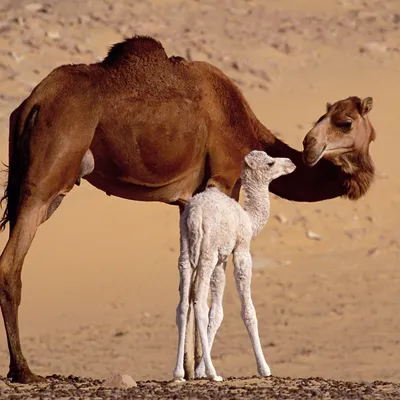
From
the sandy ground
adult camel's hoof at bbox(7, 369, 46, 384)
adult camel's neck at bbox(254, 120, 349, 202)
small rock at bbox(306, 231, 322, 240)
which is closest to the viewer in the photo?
adult camel's hoof at bbox(7, 369, 46, 384)

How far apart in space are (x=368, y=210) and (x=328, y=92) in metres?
3.35

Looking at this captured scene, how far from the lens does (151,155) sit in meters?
14.7

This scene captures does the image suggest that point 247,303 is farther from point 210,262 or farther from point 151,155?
point 151,155

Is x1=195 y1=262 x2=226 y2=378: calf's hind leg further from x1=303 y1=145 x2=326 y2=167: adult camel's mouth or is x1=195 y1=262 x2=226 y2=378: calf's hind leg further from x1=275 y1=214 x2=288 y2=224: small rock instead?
x1=275 y1=214 x2=288 y2=224: small rock

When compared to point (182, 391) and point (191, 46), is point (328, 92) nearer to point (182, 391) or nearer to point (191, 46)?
point (191, 46)

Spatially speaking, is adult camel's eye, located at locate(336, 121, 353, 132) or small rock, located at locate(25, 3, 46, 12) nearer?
adult camel's eye, located at locate(336, 121, 353, 132)

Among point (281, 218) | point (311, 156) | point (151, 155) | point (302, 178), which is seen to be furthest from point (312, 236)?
point (151, 155)

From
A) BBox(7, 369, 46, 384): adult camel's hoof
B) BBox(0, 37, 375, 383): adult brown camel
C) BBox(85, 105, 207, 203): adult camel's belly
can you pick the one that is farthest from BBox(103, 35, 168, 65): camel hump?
BBox(7, 369, 46, 384): adult camel's hoof

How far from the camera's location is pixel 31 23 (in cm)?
3112

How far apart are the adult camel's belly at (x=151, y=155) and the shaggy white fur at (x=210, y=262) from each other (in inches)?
45.4

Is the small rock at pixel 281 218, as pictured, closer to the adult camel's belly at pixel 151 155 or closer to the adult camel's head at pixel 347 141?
the adult camel's head at pixel 347 141

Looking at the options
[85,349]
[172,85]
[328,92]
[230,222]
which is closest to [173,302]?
[85,349]

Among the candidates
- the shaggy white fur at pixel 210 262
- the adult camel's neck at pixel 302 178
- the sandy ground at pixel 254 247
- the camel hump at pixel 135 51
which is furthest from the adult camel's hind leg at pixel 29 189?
the sandy ground at pixel 254 247

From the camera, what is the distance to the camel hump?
15.0m
